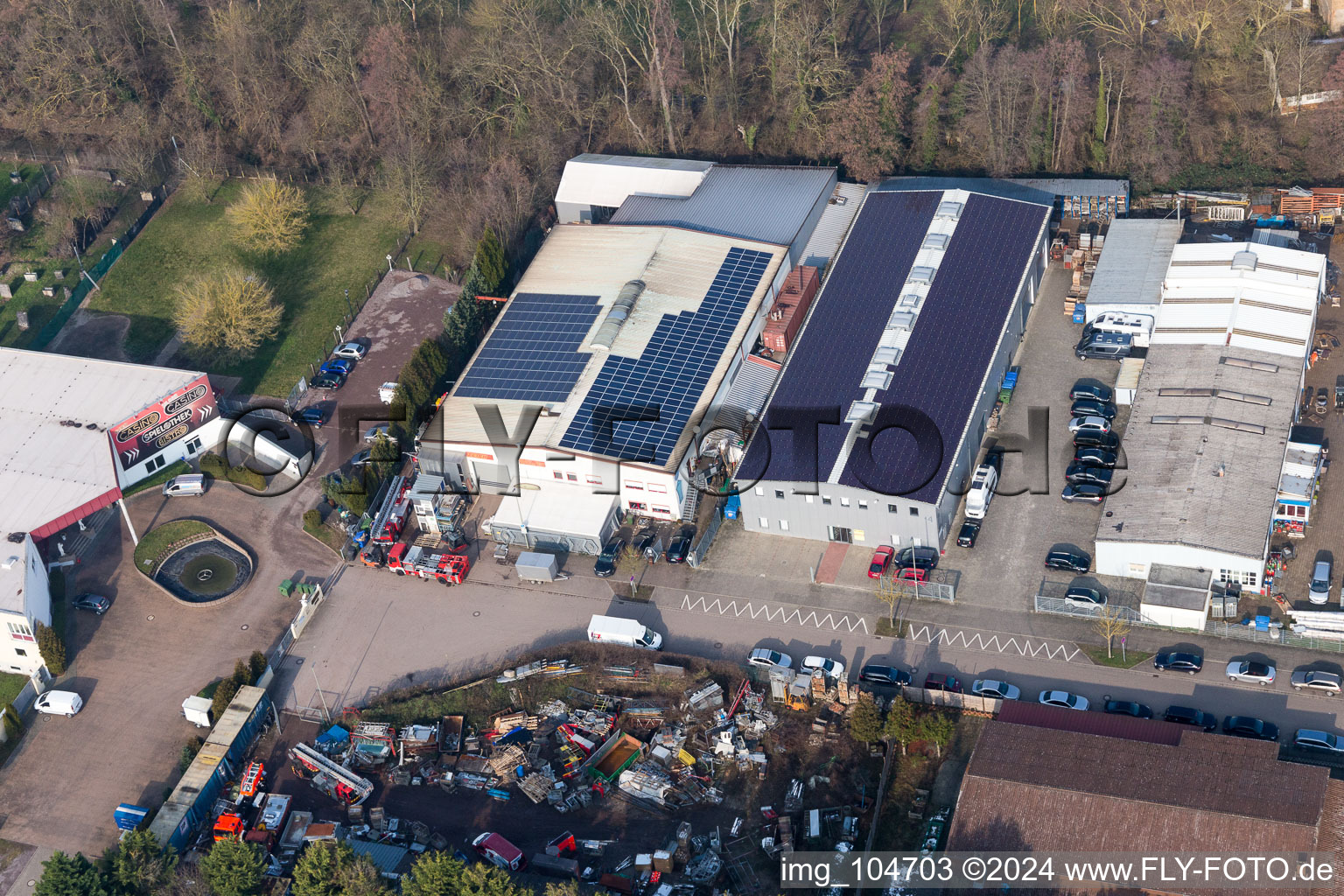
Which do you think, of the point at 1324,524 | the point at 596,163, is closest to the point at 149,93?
the point at 596,163

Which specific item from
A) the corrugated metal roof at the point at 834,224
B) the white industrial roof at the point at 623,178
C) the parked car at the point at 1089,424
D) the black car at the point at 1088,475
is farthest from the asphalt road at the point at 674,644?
the white industrial roof at the point at 623,178

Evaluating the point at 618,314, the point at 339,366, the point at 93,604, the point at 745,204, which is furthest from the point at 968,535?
the point at 93,604

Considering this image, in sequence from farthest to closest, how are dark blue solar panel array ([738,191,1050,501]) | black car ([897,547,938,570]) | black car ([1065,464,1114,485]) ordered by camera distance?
black car ([1065,464,1114,485]) < dark blue solar panel array ([738,191,1050,501]) < black car ([897,547,938,570])

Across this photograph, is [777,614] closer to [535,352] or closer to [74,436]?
[535,352]

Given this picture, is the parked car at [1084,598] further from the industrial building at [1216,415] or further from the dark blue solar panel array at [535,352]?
the dark blue solar panel array at [535,352]

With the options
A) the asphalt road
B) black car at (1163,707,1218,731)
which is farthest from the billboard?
black car at (1163,707,1218,731)

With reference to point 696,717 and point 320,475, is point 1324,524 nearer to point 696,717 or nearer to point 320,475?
point 696,717

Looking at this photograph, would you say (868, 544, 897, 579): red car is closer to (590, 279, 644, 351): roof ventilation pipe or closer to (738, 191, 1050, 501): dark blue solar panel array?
(738, 191, 1050, 501): dark blue solar panel array
